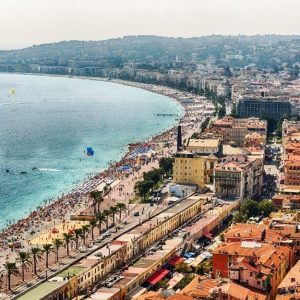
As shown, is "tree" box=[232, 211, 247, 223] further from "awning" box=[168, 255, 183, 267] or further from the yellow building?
the yellow building

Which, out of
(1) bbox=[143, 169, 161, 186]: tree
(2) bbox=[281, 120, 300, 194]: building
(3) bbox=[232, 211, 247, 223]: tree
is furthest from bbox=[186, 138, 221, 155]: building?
(3) bbox=[232, 211, 247, 223]: tree

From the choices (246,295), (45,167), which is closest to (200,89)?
(45,167)

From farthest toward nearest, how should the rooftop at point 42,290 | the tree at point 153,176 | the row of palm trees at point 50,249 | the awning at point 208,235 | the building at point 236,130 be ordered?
the building at point 236,130
the tree at point 153,176
the awning at point 208,235
the row of palm trees at point 50,249
the rooftop at point 42,290

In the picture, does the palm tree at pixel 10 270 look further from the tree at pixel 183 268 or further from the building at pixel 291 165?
the building at pixel 291 165

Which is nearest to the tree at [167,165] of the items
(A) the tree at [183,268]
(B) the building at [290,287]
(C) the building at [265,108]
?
(A) the tree at [183,268]

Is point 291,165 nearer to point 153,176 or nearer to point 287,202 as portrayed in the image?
point 287,202
